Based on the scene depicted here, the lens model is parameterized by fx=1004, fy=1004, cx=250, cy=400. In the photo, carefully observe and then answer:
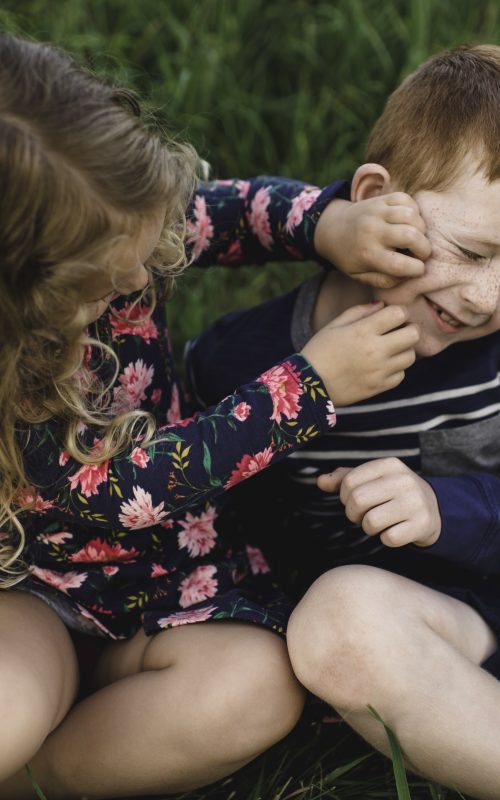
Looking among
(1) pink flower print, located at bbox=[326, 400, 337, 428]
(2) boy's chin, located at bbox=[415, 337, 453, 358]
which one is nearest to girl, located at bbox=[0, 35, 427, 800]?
(1) pink flower print, located at bbox=[326, 400, 337, 428]

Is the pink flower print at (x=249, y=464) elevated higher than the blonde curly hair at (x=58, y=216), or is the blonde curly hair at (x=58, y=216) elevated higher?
the blonde curly hair at (x=58, y=216)

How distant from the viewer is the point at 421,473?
1.61 m

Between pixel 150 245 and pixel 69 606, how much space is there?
1.83 feet

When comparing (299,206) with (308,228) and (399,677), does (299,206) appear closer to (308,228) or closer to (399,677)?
(308,228)

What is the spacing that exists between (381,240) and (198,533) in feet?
1.72

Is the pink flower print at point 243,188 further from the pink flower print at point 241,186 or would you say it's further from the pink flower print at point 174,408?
the pink flower print at point 174,408

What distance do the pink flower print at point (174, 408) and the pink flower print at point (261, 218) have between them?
29 centimetres

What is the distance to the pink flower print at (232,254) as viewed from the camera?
173cm

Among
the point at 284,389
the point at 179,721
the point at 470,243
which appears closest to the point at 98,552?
the point at 179,721

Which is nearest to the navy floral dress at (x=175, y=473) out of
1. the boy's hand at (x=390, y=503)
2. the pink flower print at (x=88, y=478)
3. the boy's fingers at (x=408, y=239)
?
the pink flower print at (x=88, y=478)

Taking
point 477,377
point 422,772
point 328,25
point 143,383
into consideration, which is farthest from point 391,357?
point 328,25

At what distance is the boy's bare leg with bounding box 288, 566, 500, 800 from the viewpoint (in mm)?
1270

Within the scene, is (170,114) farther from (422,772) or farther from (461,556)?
(422,772)

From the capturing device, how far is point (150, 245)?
1281mm
